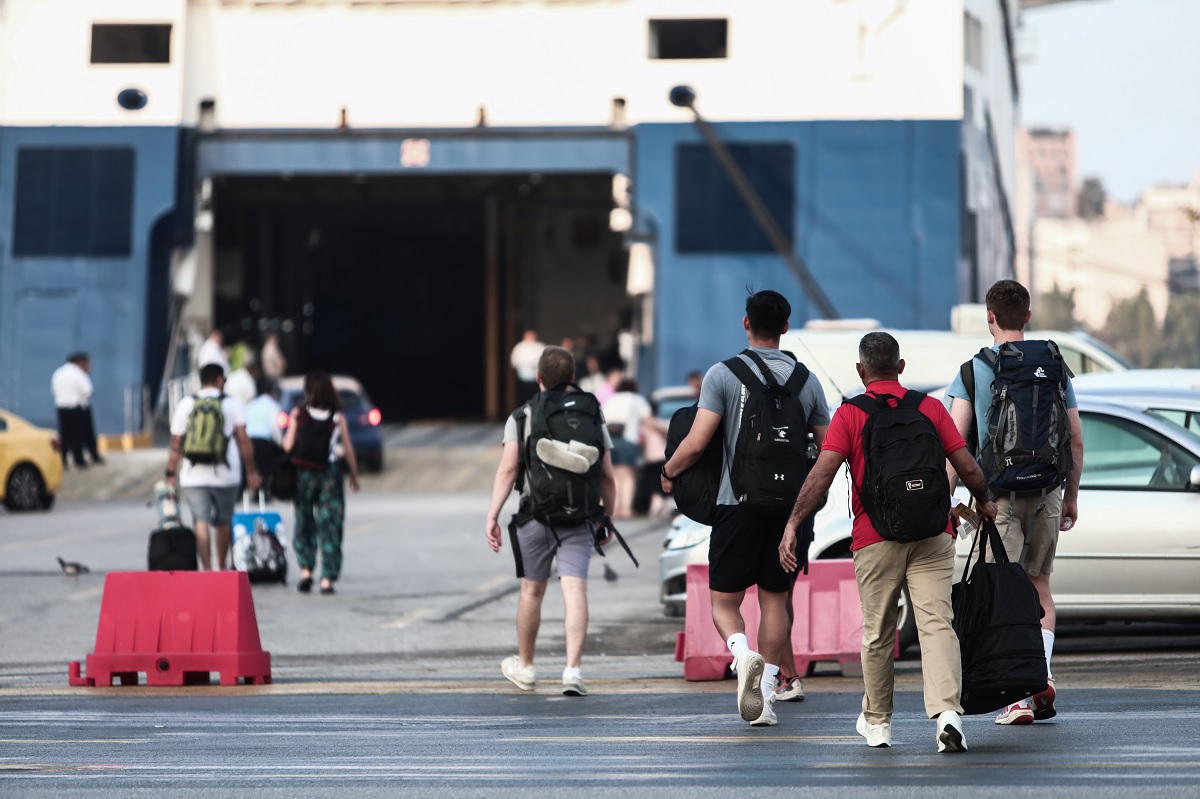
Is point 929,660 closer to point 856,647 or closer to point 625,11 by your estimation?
point 856,647

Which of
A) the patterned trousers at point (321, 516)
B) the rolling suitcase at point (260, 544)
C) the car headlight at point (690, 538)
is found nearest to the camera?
the car headlight at point (690, 538)

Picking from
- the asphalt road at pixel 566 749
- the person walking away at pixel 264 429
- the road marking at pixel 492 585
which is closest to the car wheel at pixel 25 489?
the person walking away at pixel 264 429

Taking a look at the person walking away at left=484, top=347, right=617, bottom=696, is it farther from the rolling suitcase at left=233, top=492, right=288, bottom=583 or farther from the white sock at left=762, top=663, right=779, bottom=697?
the rolling suitcase at left=233, top=492, right=288, bottom=583

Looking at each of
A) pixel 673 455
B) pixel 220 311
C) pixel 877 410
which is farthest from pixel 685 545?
pixel 220 311

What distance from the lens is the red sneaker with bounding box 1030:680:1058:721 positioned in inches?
329

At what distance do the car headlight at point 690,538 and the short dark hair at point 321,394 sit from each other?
3.84 m

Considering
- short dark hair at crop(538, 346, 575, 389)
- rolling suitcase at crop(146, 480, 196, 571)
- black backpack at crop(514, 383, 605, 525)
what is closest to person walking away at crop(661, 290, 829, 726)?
black backpack at crop(514, 383, 605, 525)

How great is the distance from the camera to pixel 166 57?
3362 centimetres

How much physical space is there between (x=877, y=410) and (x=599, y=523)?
2672mm

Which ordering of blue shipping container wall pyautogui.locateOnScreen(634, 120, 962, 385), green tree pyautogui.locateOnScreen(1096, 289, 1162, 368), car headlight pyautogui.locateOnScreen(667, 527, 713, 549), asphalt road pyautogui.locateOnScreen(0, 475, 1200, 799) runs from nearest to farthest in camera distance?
asphalt road pyautogui.locateOnScreen(0, 475, 1200, 799), car headlight pyautogui.locateOnScreen(667, 527, 713, 549), blue shipping container wall pyautogui.locateOnScreen(634, 120, 962, 385), green tree pyautogui.locateOnScreen(1096, 289, 1162, 368)

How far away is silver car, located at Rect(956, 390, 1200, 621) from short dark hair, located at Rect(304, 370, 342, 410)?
5928 mm

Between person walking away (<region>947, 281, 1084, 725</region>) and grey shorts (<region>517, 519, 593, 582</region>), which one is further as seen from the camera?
grey shorts (<region>517, 519, 593, 582</region>)

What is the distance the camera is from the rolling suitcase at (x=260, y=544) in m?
15.9

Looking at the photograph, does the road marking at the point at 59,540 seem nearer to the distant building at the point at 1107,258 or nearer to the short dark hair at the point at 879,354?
the short dark hair at the point at 879,354
